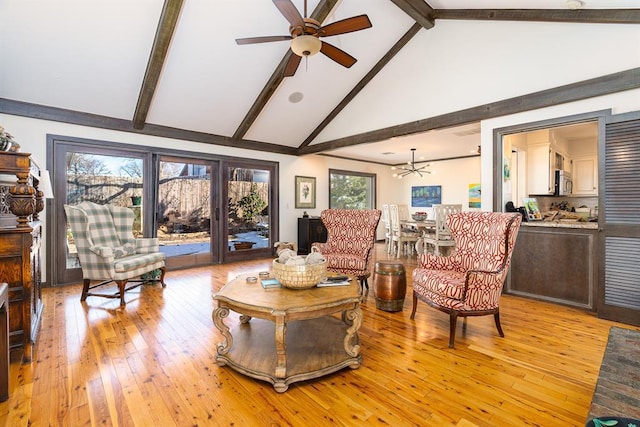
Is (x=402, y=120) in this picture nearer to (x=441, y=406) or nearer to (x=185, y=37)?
(x=185, y=37)

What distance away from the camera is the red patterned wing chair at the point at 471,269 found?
2.46 metres

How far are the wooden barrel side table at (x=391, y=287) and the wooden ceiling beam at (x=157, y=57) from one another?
3668mm

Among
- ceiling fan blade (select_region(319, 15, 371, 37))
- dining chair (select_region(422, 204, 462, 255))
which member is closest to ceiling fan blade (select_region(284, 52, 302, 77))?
ceiling fan blade (select_region(319, 15, 371, 37))

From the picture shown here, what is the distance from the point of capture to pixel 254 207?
646cm

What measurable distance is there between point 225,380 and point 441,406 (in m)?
1.35

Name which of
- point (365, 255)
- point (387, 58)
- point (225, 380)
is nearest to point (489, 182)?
point (365, 255)

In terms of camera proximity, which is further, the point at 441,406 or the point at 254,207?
the point at 254,207

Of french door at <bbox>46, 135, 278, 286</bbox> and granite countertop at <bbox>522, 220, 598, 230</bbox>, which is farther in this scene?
french door at <bbox>46, 135, 278, 286</bbox>

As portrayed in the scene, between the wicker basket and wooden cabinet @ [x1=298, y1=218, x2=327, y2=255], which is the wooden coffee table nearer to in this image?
the wicker basket

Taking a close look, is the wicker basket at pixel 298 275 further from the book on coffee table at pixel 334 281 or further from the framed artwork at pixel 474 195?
the framed artwork at pixel 474 195

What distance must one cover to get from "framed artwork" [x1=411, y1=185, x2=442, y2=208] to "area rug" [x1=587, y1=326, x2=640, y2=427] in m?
7.70

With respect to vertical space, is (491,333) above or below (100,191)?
below

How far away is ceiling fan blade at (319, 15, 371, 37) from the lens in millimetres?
2645

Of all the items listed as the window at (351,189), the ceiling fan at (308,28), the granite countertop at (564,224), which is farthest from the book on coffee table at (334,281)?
the window at (351,189)
